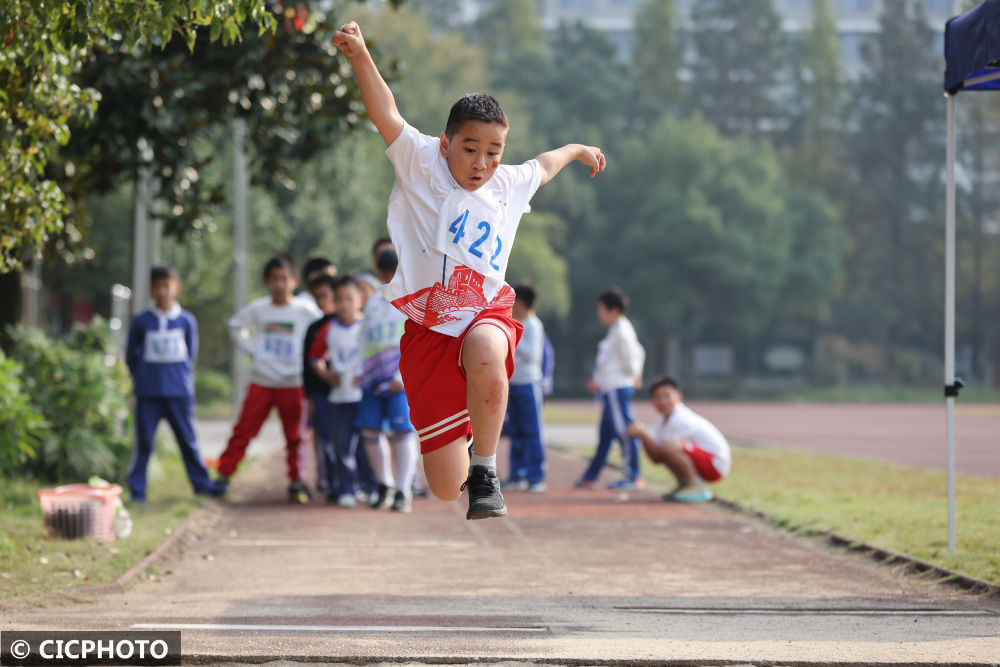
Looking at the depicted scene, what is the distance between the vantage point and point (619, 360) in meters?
14.2

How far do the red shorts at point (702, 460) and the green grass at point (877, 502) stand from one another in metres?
0.28

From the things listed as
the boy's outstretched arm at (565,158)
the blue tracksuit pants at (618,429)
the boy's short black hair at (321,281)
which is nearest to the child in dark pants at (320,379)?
the boy's short black hair at (321,281)

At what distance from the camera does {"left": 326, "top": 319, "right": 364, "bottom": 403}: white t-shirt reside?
11.9 m

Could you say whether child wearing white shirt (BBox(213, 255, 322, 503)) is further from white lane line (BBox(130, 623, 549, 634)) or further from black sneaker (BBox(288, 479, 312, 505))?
white lane line (BBox(130, 623, 549, 634))

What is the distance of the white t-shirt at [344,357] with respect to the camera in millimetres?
11859

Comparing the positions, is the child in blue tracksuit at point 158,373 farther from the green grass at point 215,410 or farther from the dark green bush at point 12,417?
the green grass at point 215,410

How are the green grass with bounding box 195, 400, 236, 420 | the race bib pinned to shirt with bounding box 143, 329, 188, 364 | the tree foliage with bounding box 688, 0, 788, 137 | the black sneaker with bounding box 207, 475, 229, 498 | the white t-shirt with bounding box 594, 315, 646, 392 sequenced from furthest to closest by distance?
the tree foliage with bounding box 688, 0, 788, 137, the green grass with bounding box 195, 400, 236, 420, the white t-shirt with bounding box 594, 315, 646, 392, the black sneaker with bounding box 207, 475, 229, 498, the race bib pinned to shirt with bounding box 143, 329, 188, 364

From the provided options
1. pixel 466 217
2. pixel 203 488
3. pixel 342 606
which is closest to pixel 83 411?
pixel 203 488

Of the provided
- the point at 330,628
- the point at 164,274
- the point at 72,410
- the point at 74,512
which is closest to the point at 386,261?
the point at 164,274

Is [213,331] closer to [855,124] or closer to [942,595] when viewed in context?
[942,595]

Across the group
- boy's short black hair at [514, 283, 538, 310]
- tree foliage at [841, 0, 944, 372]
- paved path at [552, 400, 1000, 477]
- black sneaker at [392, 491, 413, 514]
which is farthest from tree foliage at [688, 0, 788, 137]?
black sneaker at [392, 491, 413, 514]

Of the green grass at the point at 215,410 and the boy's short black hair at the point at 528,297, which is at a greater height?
the boy's short black hair at the point at 528,297

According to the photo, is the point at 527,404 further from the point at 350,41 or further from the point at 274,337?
the point at 350,41

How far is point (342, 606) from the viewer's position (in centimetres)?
707
